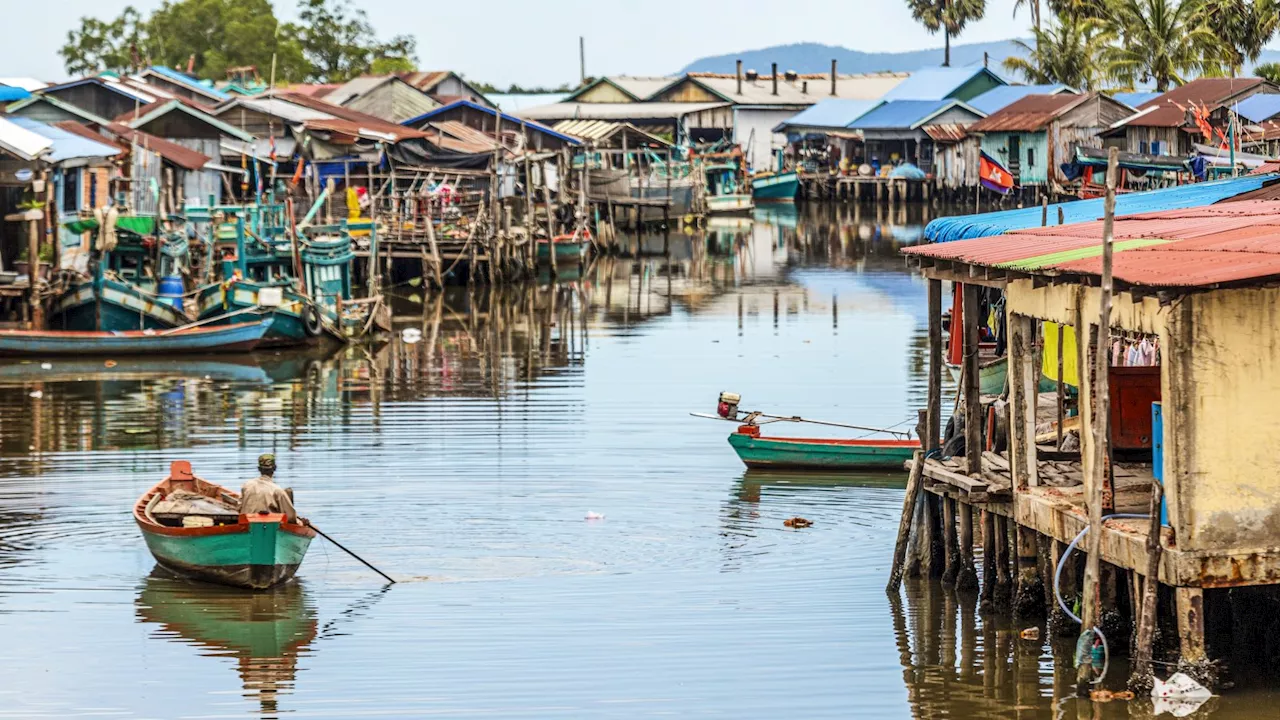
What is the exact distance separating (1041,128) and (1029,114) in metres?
1.88

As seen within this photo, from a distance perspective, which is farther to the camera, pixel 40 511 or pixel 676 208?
pixel 676 208

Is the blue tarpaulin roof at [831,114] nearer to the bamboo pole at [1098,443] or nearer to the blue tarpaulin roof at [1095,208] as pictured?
the blue tarpaulin roof at [1095,208]

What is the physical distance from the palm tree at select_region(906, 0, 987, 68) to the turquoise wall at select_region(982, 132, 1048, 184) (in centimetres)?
1768

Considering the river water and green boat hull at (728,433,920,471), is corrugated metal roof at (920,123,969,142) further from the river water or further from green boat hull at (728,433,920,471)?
green boat hull at (728,433,920,471)

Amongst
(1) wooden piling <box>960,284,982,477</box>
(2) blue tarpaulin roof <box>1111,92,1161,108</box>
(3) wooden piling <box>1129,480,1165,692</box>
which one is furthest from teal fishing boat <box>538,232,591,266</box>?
(3) wooden piling <box>1129,480,1165,692</box>

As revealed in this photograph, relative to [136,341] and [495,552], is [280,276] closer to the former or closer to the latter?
[136,341]

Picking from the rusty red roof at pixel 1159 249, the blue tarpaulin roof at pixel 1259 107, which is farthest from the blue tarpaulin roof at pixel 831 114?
the rusty red roof at pixel 1159 249

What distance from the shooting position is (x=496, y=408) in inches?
940

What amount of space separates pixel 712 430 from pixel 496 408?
327 cm

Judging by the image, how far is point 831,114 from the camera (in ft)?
246

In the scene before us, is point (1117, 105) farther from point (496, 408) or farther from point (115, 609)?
point (115, 609)

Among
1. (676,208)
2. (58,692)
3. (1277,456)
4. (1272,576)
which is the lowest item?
(58,692)

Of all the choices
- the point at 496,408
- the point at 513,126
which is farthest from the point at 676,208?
the point at 496,408

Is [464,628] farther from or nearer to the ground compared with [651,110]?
nearer to the ground
